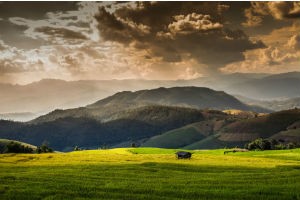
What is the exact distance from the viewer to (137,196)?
124 ft

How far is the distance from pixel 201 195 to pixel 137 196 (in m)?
6.68

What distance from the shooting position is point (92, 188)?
42.2 metres

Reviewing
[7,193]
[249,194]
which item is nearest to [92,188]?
[7,193]

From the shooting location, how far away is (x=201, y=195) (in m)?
38.8

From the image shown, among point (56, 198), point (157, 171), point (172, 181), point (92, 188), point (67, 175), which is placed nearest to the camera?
point (56, 198)

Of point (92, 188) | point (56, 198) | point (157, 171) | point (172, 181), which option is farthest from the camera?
point (157, 171)

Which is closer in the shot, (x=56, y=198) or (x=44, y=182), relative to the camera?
(x=56, y=198)

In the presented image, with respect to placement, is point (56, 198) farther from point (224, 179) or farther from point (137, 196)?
point (224, 179)

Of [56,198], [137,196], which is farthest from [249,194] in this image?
[56,198]

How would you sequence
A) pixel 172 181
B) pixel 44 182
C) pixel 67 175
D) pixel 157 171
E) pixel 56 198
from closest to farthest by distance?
pixel 56 198 → pixel 44 182 → pixel 172 181 → pixel 67 175 → pixel 157 171

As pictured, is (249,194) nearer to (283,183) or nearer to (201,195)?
(201,195)

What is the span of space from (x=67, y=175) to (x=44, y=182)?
286 inches

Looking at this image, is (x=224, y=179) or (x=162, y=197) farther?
(x=224, y=179)

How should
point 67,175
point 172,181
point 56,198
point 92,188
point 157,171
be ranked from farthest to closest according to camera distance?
point 157,171
point 67,175
point 172,181
point 92,188
point 56,198
